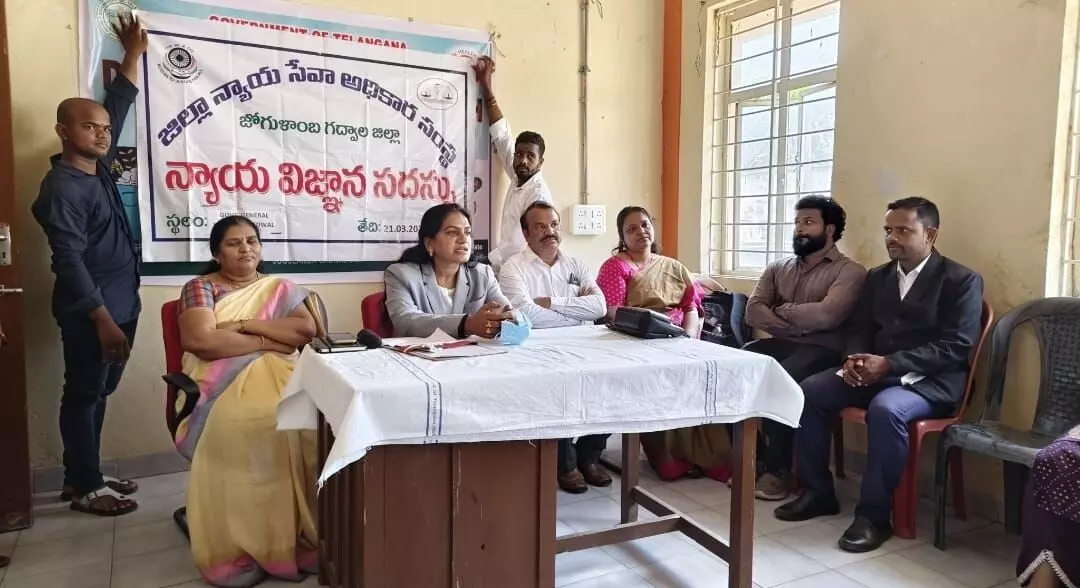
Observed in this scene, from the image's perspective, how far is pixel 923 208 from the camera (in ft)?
8.60

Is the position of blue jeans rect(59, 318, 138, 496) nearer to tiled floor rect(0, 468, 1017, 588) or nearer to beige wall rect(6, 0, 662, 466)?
tiled floor rect(0, 468, 1017, 588)

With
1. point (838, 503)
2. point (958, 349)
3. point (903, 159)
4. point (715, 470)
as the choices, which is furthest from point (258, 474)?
point (903, 159)

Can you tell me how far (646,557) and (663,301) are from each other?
3.74 ft

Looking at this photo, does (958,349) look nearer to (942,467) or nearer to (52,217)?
(942,467)

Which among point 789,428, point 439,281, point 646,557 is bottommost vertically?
point 646,557

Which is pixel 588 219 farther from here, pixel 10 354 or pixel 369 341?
pixel 10 354

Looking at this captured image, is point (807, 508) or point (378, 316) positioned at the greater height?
point (378, 316)

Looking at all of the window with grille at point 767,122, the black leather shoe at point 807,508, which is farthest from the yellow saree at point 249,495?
the window with grille at point 767,122

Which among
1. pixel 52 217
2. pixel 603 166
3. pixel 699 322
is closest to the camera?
pixel 52 217

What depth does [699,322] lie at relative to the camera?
123 inches

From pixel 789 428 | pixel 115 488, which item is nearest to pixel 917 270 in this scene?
pixel 789 428

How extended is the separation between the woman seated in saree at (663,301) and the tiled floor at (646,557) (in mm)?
323

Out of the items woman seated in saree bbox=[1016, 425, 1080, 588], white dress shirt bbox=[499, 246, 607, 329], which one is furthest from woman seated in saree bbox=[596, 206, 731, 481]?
woman seated in saree bbox=[1016, 425, 1080, 588]

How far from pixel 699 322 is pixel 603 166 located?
3.85 feet
